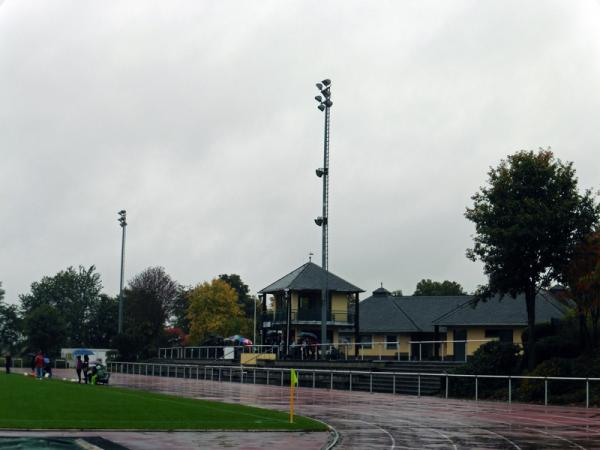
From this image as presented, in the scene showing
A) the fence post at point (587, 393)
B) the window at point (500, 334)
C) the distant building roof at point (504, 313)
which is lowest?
the fence post at point (587, 393)

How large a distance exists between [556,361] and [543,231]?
5471 mm

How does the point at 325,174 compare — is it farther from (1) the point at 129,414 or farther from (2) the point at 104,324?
(2) the point at 104,324

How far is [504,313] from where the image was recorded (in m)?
55.3

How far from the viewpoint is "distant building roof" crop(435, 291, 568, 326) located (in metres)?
54.2

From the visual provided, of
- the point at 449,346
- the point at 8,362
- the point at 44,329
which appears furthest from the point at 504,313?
the point at 44,329

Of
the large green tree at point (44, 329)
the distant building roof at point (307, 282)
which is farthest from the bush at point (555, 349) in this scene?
the large green tree at point (44, 329)

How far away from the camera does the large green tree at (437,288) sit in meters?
112

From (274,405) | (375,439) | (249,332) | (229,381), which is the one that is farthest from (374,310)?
(375,439)

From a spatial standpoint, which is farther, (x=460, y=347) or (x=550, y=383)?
(x=460, y=347)

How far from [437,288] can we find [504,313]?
58418 millimetres

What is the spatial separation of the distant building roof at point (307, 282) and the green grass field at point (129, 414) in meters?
33.8

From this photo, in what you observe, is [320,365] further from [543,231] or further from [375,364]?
[543,231]

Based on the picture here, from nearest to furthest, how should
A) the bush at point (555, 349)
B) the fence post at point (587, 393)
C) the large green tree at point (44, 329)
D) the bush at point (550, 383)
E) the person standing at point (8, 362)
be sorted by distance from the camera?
the fence post at point (587, 393)
the bush at point (550, 383)
the bush at point (555, 349)
the person standing at point (8, 362)
the large green tree at point (44, 329)

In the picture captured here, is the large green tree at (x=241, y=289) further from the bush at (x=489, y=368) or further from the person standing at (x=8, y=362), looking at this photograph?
the bush at (x=489, y=368)
